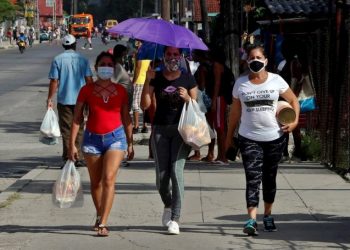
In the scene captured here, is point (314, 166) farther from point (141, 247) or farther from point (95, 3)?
point (95, 3)

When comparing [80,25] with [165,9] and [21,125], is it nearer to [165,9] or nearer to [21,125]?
[165,9]

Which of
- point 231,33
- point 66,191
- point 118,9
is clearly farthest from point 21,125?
point 118,9

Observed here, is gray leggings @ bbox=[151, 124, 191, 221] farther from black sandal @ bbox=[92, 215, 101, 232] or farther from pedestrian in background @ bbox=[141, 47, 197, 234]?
black sandal @ bbox=[92, 215, 101, 232]

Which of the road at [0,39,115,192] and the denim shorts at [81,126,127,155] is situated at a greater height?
the denim shorts at [81,126,127,155]

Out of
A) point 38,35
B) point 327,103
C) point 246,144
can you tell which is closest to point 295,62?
point 327,103

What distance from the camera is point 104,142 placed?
317 inches

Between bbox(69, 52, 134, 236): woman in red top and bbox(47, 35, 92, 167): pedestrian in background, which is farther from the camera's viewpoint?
bbox(47, 35, 92, 167): pedestrian in background

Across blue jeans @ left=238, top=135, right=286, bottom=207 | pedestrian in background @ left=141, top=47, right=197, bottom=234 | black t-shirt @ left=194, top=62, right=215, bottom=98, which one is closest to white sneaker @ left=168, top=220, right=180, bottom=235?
pedestrian in background @ left=141, top=47, right=197, bottom=234

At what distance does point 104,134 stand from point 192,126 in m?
0.76

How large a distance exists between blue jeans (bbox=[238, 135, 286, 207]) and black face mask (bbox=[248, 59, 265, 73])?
60cm

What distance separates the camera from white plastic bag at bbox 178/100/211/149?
8.03 m

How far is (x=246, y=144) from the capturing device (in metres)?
8.10

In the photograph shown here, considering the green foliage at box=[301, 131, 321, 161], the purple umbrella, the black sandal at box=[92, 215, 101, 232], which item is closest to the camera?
the black sandal at box=[92, 215, 101, 232]

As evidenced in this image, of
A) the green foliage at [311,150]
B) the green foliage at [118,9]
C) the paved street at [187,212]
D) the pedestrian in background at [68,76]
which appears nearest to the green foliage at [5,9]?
the green foliage at [118,9]
